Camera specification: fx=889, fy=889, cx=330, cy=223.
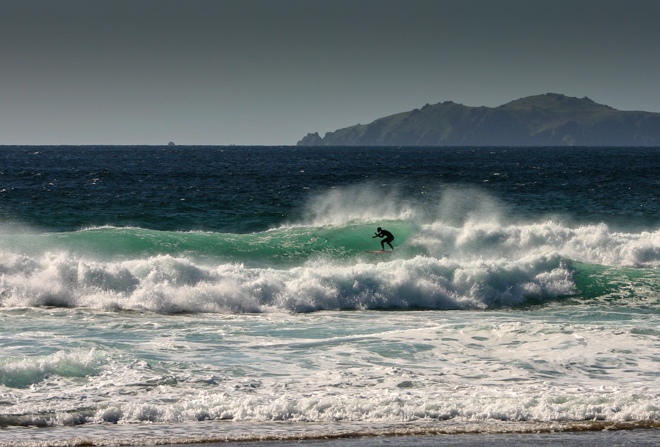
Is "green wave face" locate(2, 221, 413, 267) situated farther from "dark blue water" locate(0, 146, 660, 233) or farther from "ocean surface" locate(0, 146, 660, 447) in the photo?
"dark blue water" locate(0, 146, 660, 233)

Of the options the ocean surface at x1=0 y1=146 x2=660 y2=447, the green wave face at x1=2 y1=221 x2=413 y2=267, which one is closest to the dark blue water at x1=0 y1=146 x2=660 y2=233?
the ocean surface at x1=0 y1=146 x2=660 y2=447

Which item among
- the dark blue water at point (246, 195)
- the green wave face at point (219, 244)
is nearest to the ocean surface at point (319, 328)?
the green wave face at point (219, 244)

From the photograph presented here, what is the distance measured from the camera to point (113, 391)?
12.7m

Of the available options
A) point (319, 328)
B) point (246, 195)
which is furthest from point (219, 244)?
point (246, 195)

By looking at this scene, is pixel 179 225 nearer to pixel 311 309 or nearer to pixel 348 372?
pixel 311 309

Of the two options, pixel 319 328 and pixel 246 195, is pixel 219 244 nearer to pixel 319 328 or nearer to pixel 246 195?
pixel 319 328

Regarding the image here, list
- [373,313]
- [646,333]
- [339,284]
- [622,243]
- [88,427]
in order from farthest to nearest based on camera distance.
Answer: [622,243] → [339,284] → [373,313] → [646,333] → [88,427]

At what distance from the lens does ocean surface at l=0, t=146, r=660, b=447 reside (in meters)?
11.8

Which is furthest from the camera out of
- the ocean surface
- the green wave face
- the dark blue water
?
the dark blue water

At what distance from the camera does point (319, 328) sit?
59.2ft

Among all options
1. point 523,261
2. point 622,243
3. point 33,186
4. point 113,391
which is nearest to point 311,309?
point 523,261

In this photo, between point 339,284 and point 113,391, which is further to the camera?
point 339,284

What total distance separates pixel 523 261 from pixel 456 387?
12429mm

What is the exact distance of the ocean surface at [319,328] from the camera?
466 inches
